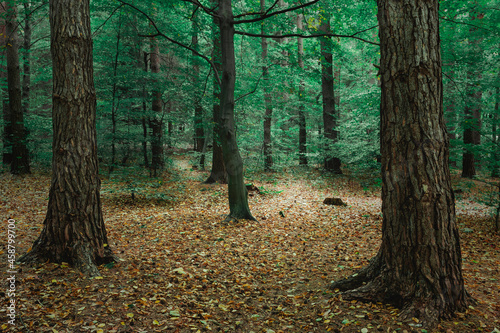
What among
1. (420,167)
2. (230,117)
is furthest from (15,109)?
(420,167)

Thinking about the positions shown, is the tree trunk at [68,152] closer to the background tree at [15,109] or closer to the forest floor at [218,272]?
the forest floor at [218,272]

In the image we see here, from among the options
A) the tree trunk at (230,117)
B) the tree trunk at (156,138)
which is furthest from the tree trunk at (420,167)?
the tree trunk at (156,138)

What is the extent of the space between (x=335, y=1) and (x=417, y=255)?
852 cm

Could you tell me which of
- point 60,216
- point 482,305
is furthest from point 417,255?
point 60,216

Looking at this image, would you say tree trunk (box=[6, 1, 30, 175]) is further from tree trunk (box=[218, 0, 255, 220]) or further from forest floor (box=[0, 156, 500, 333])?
tree trunk (box=[218, 0, 255, 220])

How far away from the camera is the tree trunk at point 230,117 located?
6.33 meters

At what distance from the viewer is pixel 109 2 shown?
746cm

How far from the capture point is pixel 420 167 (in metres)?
2.57

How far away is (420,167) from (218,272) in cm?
293

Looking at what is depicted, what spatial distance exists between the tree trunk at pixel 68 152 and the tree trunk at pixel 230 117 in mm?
3275

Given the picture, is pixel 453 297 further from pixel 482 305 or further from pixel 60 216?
pixel 60 216

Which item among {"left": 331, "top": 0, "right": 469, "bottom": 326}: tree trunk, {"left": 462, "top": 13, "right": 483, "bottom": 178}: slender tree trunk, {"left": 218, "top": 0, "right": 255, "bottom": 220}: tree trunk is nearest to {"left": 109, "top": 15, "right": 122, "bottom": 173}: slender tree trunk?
{"left": 218, "top": 0, "right": 255, "bottom": 220}: tree trunk

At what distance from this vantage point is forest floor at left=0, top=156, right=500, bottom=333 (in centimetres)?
269

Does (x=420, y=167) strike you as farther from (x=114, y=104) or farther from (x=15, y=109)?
(x=15, y=109)
